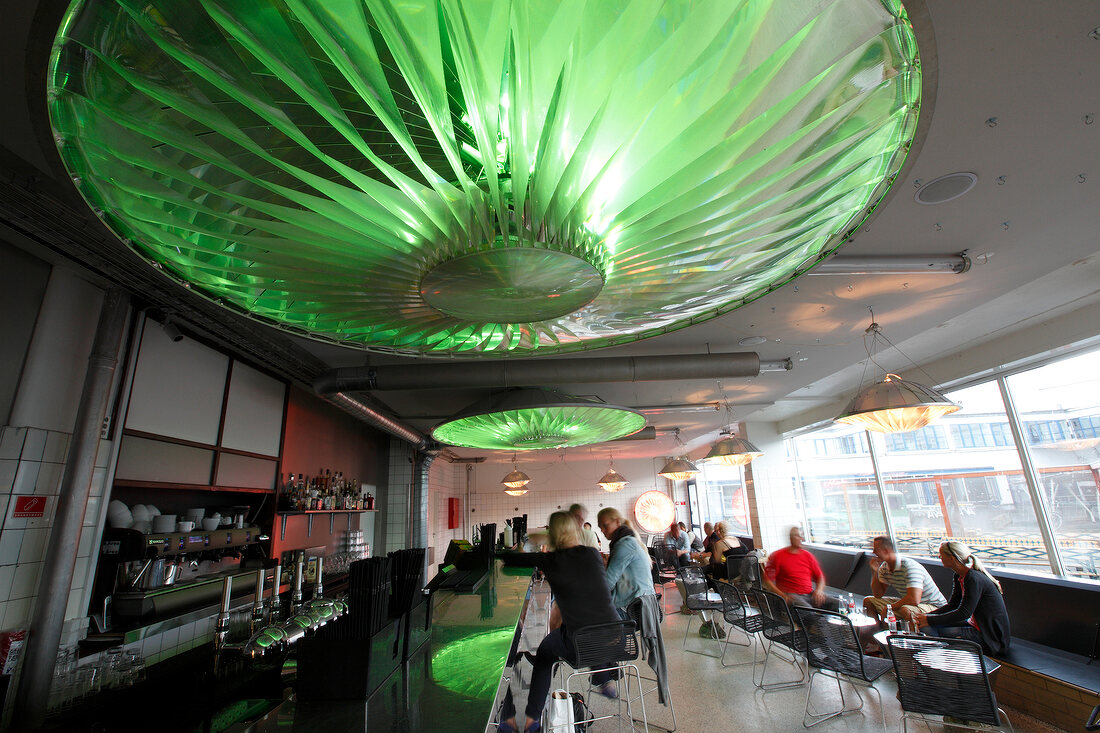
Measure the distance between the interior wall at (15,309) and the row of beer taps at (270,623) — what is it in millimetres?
1948

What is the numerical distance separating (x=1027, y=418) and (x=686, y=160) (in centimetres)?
701

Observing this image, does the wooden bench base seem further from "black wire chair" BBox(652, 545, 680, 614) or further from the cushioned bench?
"black wire chair" BBox(652, 545, 680, 614)

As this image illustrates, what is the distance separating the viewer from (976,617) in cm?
378

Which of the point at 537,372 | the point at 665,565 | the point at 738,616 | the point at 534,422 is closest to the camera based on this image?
the point at 534,422

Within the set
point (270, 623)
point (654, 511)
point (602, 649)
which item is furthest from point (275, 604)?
point (654, 511)

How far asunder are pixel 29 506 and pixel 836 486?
33.5 feet

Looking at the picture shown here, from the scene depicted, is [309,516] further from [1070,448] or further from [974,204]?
[1070,448]

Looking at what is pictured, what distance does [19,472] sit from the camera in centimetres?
268

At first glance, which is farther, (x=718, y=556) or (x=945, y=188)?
(x=718, y=556)

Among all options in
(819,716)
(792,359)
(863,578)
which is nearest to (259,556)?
(819,716)

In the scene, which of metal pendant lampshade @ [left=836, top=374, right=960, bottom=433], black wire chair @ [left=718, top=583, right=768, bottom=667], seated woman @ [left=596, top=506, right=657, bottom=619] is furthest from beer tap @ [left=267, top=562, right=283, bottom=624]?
black wire chair @ [left=718, top=583, right=768, bottom=667]

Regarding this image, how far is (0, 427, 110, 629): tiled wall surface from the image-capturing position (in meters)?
2.62

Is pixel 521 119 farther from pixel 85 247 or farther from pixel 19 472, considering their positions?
pixel 19 472

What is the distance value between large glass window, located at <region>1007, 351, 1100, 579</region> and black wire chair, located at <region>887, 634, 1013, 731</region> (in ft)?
10.6
